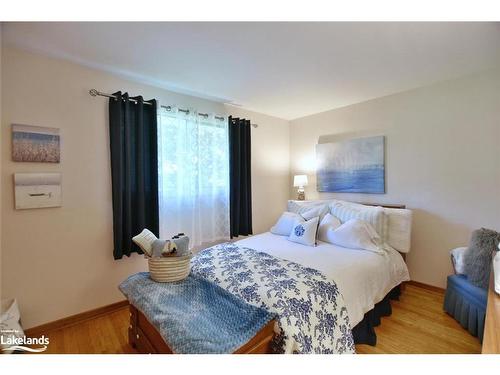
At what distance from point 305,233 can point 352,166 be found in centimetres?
133

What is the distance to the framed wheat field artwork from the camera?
1.84 meters

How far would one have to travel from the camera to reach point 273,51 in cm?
188

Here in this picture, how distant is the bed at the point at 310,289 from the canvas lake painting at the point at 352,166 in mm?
749

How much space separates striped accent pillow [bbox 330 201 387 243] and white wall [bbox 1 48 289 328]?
2313 mm

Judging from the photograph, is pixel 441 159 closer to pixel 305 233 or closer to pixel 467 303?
pixel 467 303

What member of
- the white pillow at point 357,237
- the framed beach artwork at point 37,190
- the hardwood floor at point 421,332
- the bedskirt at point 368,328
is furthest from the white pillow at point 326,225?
the framed beach artwork at point 37,190

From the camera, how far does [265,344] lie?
A: 124 centimetres

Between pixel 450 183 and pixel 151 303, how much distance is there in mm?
→ 3018

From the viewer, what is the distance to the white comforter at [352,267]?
1.73m

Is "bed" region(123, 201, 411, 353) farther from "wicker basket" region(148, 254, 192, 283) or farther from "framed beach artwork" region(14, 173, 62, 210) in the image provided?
"framed beach artwork" region(14, 173, 62, 210)
